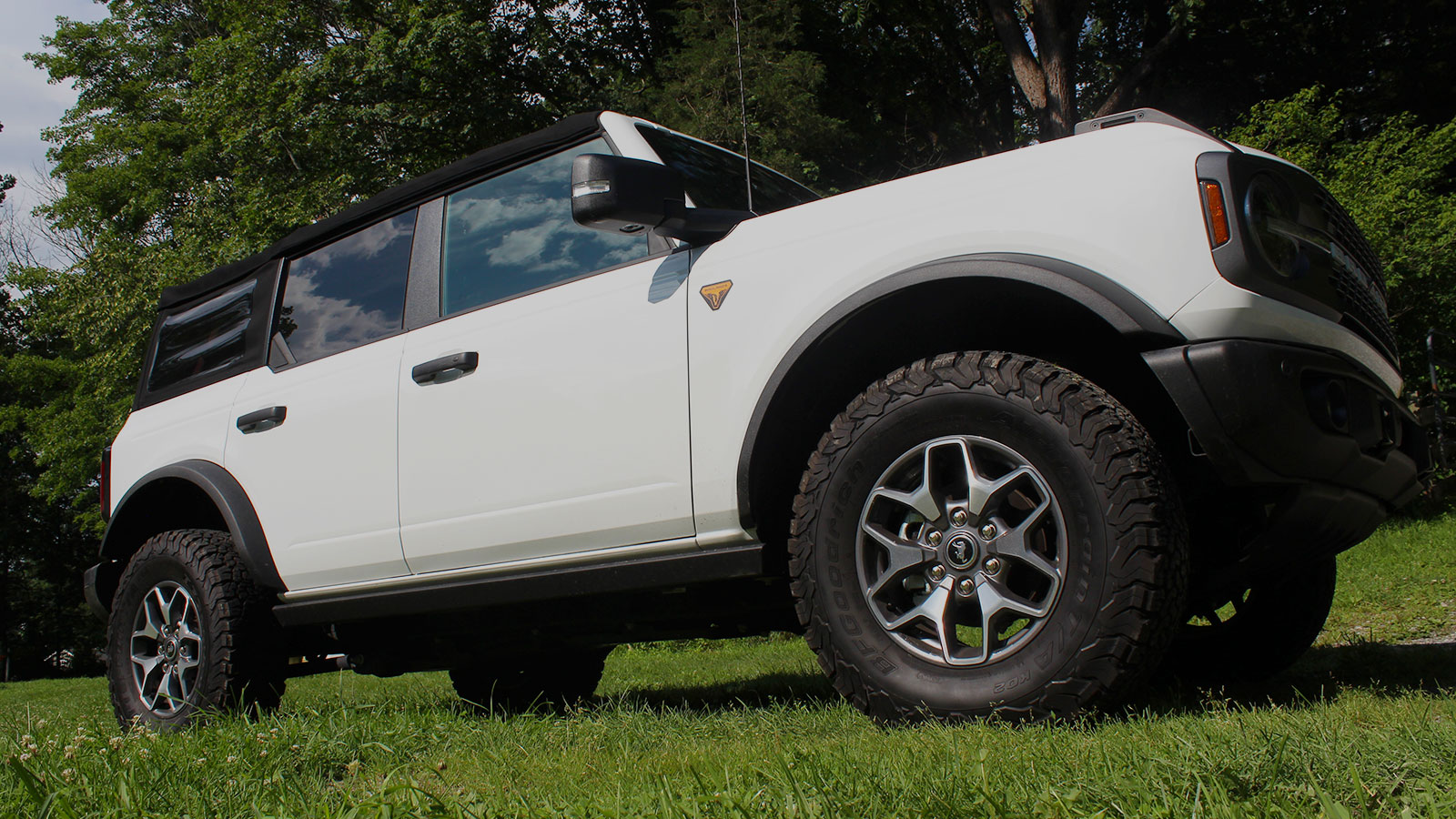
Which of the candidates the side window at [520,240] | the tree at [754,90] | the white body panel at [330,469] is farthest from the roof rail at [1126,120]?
the tree at [754,90]

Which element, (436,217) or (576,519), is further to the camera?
(436,217)

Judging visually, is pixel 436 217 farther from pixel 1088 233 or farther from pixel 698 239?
pixel 1088 233

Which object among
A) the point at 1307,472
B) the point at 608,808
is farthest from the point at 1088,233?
the point at 608,808

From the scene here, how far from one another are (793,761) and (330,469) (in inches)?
96.2

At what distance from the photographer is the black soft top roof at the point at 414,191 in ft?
11.7

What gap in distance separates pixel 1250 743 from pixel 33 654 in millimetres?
47421

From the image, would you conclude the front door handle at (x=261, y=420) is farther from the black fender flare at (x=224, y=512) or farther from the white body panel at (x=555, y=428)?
the white body panel at (x=555, y=428)

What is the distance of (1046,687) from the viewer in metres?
2.25

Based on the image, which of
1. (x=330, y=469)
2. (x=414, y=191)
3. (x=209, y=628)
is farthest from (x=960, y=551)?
(x=209, y=628)

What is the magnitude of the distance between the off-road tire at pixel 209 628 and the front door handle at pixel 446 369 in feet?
4.10

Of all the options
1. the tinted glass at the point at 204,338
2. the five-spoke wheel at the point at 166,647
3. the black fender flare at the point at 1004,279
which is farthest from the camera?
the tinted glass at the point at 204,338

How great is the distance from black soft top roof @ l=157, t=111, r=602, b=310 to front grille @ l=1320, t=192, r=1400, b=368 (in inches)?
87.8

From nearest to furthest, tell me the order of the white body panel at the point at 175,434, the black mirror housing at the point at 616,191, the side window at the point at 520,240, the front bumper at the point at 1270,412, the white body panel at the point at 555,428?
the front bumper at the point at 1270,412, the black mirror housing at the point at 616,191, the white body panel at the point at 555,428, the side window at the point at 520,240, the white body panel at the point at 175,434

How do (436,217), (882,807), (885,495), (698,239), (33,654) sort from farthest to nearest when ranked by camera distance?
(33,654), (436,217), (698,239), (885,495), (882,807)
